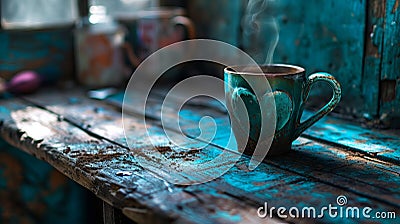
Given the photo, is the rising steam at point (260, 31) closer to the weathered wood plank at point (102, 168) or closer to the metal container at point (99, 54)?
the metal container at point (99, 54)

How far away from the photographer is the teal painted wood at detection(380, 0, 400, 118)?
1.03 meters

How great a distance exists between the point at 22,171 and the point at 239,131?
78 cm

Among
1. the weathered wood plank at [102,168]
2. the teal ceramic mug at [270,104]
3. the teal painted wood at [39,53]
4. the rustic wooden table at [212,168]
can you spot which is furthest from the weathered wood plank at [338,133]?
the teal painted wood at [39,53]

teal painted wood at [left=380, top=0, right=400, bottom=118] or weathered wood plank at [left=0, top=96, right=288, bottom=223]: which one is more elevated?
teal painted wood at [left=380, top=0, right=400, bottom=118]

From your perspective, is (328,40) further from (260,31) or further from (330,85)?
(330,85)

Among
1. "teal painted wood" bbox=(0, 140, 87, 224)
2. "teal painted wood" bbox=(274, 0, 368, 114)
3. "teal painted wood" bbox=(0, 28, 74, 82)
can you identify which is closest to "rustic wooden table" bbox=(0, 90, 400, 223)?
"teal painted wood" bbox=(274, 0, 368, 114)

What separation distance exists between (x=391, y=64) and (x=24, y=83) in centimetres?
101

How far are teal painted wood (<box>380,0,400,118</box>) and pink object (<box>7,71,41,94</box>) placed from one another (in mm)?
983

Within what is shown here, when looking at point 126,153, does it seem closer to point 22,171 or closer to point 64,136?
point 64,136

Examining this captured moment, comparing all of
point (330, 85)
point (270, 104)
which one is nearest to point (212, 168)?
point (270, 104)

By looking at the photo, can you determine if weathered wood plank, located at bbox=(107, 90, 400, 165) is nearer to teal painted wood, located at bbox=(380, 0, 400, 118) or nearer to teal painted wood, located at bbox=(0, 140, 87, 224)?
teal painted wood, located at bbox=(380, 0, 400, 118)

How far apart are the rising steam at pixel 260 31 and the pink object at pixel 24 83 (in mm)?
644

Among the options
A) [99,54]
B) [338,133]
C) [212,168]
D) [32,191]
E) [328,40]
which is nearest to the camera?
[212,168]

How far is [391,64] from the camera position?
3.47 feet
